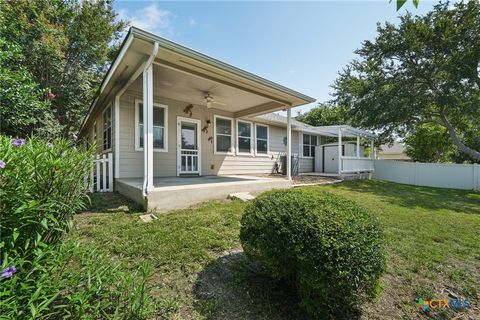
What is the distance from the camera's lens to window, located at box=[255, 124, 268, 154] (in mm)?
10252

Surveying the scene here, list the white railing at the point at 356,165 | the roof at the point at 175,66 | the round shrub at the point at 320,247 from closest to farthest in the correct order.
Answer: the round shrub at the point at 320,247
the roof at the point at 175,66
the white railing at the point at 356,165

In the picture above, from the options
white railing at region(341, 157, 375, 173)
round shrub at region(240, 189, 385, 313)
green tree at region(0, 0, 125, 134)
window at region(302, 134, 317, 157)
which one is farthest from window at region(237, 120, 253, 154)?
green tree at region(0, 0, 125, 134)

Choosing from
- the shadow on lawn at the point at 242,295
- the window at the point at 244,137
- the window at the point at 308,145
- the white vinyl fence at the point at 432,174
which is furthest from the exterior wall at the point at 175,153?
the white vinyl fence at the point at 432,174

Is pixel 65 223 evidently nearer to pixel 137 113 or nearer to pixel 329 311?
pixel 329 311

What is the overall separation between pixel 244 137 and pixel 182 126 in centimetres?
297

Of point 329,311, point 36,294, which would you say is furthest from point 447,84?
point 36,294

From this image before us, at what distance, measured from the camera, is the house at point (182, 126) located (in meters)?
4.30

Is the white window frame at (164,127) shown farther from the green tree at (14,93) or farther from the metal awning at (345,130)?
the metal awning at (345,130)

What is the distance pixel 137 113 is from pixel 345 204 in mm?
6303

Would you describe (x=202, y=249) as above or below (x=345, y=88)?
below

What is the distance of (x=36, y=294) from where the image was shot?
136cm

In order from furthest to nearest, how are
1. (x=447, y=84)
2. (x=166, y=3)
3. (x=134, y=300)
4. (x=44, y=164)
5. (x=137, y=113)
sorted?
→ (x=447, y=84) → (x=137, y=113) → (x=166, y=3) → (x=44, y=164) → (x=134, y=300)

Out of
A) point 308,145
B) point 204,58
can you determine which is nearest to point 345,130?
point 308,145

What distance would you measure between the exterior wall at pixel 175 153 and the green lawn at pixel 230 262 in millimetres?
2282
